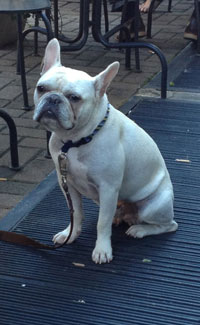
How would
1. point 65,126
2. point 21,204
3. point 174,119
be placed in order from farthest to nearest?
1. point 174,119
2. point 21,204
3. point 65,126

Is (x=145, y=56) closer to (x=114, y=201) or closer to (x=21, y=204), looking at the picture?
(x=21, y=204)

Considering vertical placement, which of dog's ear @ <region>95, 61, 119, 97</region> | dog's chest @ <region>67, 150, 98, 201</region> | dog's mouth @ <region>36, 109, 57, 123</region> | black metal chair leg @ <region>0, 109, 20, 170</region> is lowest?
black metal chair leg @ <region>0, 109, 20, 170</region>

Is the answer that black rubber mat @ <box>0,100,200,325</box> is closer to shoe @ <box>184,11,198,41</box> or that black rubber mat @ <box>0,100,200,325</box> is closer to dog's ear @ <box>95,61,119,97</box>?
dog's ear @ <box>95,61,119,97</box>

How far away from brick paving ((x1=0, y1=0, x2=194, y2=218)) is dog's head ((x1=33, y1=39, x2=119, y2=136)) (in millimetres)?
1166

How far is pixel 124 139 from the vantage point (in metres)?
2.84

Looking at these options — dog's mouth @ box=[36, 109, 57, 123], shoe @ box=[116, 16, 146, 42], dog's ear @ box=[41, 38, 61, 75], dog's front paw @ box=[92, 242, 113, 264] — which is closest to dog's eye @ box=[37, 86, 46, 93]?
dog's mouth @ box=[36, 109, 57, 123]

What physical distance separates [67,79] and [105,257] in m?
0.90

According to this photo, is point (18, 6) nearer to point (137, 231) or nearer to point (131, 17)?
point (137, 231)

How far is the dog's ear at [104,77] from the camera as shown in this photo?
8.50ft

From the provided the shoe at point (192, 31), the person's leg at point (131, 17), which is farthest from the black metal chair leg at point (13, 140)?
the shoe at point (192, 31)

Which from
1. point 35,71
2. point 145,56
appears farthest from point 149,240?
point 145,56

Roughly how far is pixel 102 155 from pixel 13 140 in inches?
58.0

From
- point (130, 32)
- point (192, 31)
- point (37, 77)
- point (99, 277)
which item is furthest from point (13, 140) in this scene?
point (192, 31)

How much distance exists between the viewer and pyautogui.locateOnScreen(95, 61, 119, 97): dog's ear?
2.59 m
